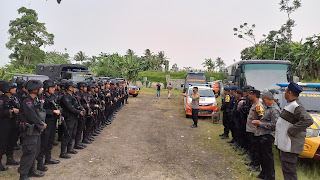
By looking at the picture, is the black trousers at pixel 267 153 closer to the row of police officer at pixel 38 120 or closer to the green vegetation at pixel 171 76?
the row of police officer at pixel 38 120

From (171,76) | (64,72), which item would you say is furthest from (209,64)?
(64,72)

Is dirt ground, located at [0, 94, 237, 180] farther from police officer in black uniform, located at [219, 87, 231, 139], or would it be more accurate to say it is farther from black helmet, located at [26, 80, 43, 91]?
black helmet, located at [26, 80, 43, 91]

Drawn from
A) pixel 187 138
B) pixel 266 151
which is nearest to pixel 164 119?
pixel 187 138

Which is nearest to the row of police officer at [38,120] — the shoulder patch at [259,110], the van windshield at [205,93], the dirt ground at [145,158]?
the dirt ground at [145,158]

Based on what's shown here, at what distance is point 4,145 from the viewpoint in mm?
4680

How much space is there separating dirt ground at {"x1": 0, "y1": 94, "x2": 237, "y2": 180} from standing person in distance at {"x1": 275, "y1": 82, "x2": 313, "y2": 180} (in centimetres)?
161

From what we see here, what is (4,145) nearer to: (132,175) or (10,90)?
(10,90)

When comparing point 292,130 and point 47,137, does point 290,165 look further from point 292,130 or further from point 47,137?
point 47,137

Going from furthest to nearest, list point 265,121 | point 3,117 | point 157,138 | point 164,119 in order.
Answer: point 164,119
point 157,138
point 3,117
point 265,121

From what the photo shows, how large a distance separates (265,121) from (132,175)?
2910 millimetres

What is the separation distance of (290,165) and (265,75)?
7.36 meters

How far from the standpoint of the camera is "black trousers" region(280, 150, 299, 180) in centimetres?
347

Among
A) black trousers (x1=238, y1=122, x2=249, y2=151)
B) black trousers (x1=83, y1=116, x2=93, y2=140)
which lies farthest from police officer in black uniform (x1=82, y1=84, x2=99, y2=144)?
black trousers (x1=238, y1=122, x2=249, y2=151)

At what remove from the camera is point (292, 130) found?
131 inches
